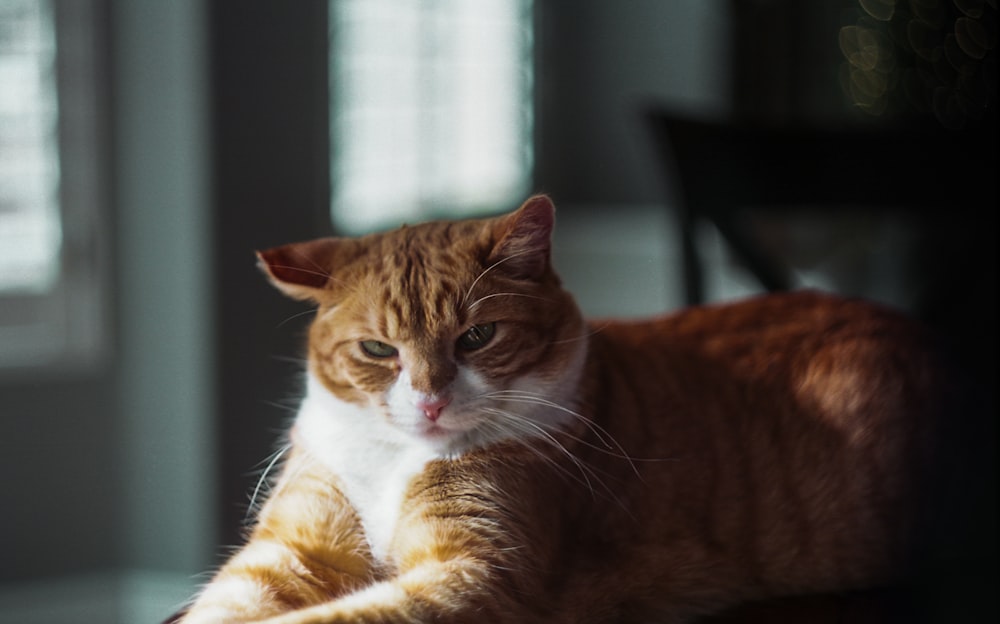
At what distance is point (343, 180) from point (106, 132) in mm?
532

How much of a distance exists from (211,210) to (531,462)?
4.56 ft

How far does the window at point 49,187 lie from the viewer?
6.97 ft

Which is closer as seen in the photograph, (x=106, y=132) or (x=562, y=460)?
(x=562, y=460)

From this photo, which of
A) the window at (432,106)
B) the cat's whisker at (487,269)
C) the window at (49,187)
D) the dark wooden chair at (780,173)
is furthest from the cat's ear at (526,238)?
the window at (49,187)

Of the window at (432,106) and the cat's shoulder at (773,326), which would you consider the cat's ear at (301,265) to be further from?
the window at (432,106)

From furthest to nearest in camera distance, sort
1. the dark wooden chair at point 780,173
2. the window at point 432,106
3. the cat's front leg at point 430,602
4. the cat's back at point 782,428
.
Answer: the window at point 432,106
the dark wooden chair at point 780,173
the cat's back at point 782,428
the cat's front leg at point 430,602

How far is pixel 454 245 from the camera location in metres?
0.83

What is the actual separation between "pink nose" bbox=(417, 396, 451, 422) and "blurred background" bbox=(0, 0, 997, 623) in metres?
0.90

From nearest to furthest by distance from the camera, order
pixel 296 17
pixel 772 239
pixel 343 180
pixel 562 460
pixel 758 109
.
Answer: pixel 562 460
pixel 296 17
pixel 343 180
pixel 772 239
pixel 758 109

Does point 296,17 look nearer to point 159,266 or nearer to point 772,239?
point 159,266

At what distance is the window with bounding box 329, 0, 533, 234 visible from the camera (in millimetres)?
2391

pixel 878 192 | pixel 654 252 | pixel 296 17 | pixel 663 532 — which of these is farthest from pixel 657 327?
pixel 654 252

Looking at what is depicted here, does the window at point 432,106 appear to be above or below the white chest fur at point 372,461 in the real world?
above

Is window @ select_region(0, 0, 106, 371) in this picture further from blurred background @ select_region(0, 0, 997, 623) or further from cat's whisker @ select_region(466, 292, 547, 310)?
cat's whisker @ select_region(466, 292, 547, 310)
